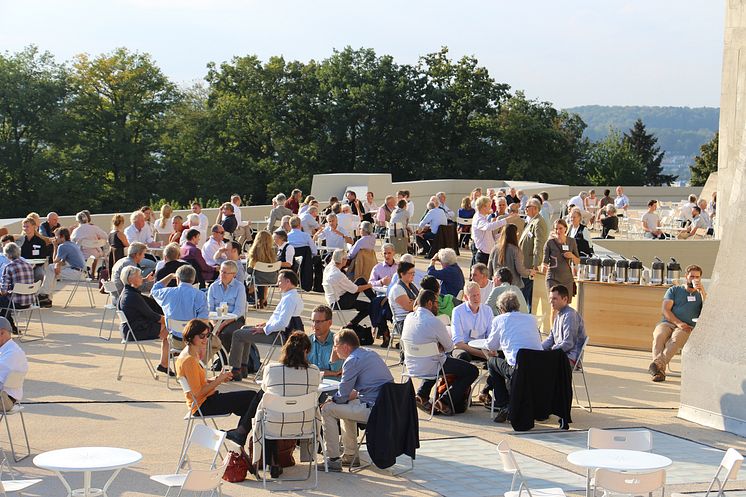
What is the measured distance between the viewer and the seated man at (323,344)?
9211 mm

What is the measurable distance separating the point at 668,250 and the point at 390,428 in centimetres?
1383

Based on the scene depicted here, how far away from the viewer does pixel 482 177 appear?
5178cm

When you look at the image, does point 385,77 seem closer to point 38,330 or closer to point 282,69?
point 282,69

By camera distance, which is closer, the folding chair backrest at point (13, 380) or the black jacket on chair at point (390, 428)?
the black jacket on chair at point (390, 428)

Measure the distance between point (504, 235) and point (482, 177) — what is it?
38187mm

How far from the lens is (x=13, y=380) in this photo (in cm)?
839

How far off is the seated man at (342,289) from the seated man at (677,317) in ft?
11.2

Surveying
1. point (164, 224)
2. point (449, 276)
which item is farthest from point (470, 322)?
point (164, 224)

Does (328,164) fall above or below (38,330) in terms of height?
above

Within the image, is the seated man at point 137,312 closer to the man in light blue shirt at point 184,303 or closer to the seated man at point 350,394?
the man in light blue shirt at point 184,303

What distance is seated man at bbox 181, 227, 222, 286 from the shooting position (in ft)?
48.6

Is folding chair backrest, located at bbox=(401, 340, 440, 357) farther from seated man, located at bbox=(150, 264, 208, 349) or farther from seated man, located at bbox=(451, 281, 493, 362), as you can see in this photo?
seated man, located at bbox=(150, 264, 208, 349)

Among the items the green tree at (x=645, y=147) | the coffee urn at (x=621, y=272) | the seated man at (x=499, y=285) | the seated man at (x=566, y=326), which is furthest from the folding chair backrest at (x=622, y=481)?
the green tree at (x=645, y=147)

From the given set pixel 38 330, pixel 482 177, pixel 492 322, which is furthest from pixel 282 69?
pixel 492 322
